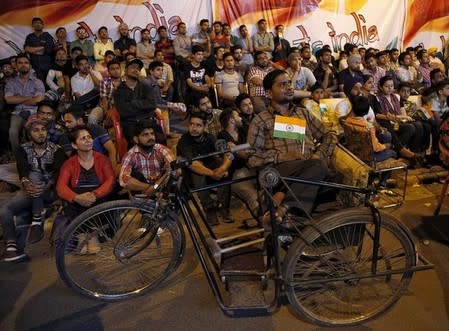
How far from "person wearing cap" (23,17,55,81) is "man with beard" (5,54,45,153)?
35.2 inches

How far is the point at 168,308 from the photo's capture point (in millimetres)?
2879

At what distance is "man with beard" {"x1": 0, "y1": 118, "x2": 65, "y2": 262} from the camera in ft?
12.7

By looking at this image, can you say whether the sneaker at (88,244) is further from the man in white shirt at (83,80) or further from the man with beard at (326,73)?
the man with beard at (326,73)

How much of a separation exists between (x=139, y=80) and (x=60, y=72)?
2.07 m

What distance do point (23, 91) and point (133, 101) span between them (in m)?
1.98

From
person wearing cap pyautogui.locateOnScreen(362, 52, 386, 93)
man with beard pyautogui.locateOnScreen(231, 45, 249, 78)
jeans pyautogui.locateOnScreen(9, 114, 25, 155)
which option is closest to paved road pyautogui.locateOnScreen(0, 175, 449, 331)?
jeans pyautogui.locateOnScreen(9, 114, 25, 155)

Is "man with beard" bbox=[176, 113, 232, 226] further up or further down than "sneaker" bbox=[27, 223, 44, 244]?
further up

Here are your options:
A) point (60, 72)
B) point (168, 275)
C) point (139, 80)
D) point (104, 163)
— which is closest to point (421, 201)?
point (168, 275)

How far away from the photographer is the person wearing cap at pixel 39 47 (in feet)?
22.4

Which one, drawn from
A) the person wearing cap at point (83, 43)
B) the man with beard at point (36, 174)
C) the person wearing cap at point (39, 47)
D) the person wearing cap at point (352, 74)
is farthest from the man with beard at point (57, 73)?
the person wearing cap at point (352, 74)

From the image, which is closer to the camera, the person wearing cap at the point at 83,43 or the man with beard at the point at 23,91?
the man with beard at the point at 23,91

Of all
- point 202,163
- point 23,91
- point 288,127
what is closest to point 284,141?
point 288,127

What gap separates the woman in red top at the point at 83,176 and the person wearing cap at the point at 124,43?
14.1ft

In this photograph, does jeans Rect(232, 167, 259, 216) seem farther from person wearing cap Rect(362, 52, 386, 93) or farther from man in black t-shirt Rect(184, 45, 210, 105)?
person wearing cap Rect(362, 52, 386, 93)
